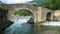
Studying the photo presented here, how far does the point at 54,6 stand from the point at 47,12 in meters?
5.79

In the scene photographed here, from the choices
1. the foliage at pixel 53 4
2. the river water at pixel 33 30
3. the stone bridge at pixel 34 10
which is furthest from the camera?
the foliage at pixel 53 4

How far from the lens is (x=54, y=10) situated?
50156 millimetres

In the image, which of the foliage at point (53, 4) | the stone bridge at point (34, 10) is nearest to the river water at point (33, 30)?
the stone bridge at point (34, 10)

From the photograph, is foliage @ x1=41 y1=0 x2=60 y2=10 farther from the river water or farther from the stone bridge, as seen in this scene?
the river water

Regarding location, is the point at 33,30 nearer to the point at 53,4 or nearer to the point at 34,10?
the point at 34,10

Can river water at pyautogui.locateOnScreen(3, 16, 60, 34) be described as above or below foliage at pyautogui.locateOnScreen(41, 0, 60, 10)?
below

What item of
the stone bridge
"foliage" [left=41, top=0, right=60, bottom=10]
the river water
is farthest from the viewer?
"foliage" [left=41, top=0, right=60, bottom=10]

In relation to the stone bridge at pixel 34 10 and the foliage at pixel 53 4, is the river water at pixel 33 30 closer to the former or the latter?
the stone bridge at pixel 34 10

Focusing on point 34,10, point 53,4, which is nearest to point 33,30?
point 34,10

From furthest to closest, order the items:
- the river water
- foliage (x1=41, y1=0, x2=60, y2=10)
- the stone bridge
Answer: foliage (x1=41, y1=0, x2=60, y2=10) < the stone bridge < the river water

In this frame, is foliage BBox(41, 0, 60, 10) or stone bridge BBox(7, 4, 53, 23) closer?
stone bridge BBox(7, 4, 53, 23)

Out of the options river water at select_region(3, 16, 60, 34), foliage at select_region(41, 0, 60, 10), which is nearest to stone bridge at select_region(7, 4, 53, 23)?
foliage at select_region(41, 0, 60, 10)

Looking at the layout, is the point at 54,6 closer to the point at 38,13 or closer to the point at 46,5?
the point at 46,5

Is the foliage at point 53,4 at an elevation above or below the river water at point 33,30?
above
